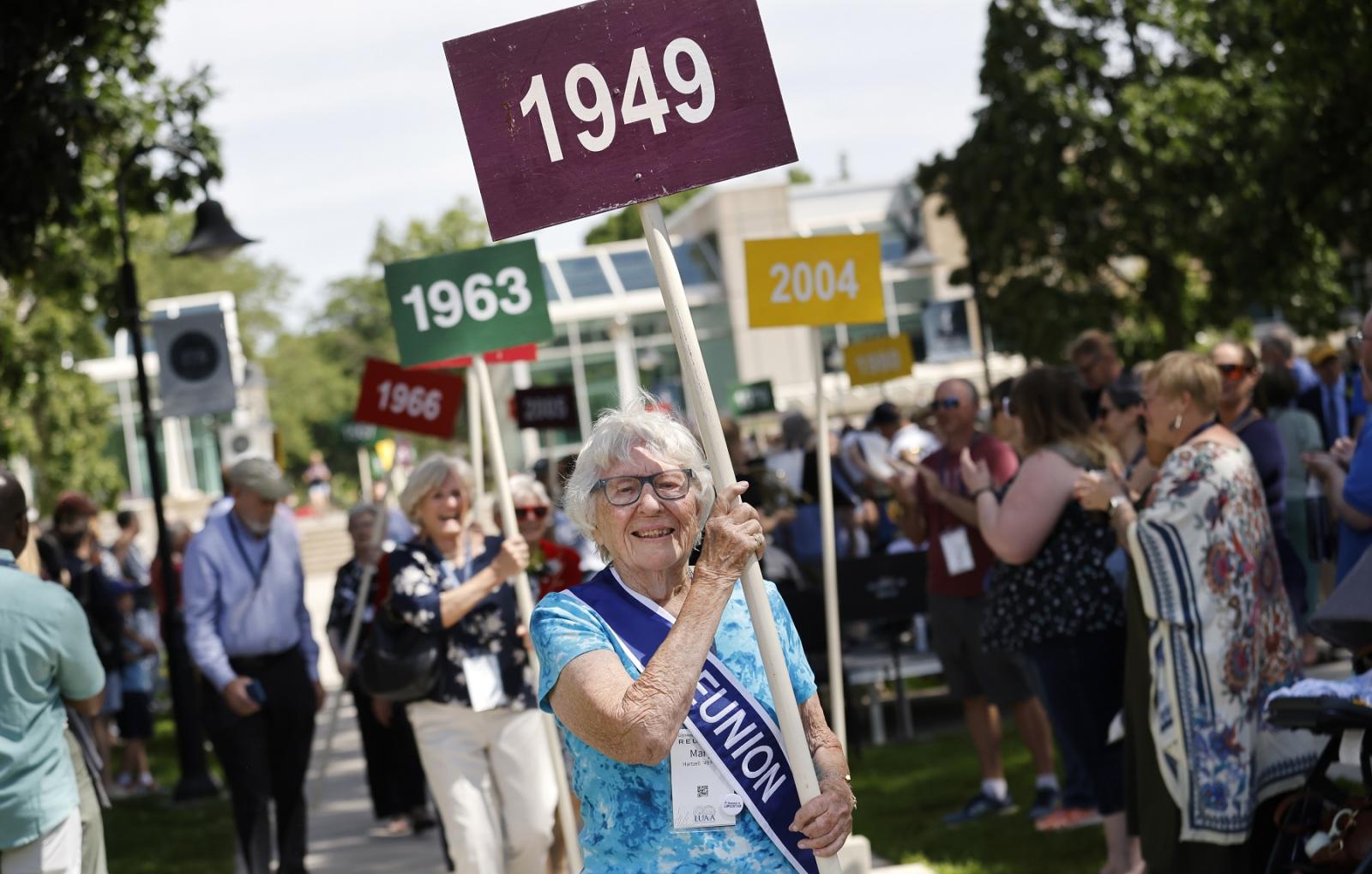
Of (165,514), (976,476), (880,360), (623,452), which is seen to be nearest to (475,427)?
(976,476)

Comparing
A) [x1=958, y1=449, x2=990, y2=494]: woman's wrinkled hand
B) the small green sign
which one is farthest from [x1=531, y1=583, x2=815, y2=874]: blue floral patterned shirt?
the small green sign

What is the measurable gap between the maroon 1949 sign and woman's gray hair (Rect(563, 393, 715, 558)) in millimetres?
474

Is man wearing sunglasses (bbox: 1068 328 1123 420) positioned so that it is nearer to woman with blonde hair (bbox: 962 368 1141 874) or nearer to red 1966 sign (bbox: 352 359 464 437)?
woman with blonde hair (bbox: 962 368 1141 874)

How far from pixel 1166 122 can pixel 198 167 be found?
16.4m

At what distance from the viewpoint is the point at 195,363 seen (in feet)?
54.0

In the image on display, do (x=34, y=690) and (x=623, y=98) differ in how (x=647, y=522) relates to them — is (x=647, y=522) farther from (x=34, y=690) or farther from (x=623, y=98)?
(x=34, y=690)

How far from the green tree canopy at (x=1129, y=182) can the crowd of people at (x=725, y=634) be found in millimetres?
15330

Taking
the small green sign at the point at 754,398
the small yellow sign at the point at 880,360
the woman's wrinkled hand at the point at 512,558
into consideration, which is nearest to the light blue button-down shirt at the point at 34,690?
the woman's wrinkled hand at the point at 512,558

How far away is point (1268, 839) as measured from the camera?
631cm

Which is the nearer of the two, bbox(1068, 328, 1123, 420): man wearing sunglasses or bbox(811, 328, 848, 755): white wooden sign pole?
bbox(811, 328, 848, 755): white wooden sign pole

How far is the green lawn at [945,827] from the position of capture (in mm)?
8141

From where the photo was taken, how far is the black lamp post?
13.5 metres

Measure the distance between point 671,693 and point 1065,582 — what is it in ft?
14.6

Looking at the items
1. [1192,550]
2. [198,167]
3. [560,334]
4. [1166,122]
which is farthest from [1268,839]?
[560,334]
